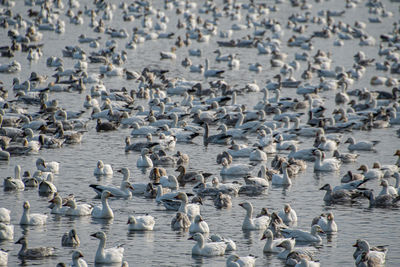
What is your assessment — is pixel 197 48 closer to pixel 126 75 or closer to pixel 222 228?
pixel 126 75

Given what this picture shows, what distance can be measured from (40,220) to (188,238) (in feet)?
12.3

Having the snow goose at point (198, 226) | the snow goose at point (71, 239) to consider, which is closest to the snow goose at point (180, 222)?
the snow goose at point (198, 226)

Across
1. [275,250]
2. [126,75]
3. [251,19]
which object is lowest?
[275,250]

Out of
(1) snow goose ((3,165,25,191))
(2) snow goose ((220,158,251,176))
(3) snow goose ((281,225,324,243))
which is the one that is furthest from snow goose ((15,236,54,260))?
(2) snow goose ((220,158,251,176))

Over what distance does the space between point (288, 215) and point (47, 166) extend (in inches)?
321

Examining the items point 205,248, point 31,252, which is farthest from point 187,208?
point 31,252

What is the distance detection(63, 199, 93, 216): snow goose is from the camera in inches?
828

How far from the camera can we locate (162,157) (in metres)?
28.0

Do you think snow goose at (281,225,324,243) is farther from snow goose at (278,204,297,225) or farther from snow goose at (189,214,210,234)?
snow goose at (189,214,210,234)

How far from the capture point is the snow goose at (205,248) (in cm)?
1825

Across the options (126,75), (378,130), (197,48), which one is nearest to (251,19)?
(197,48)

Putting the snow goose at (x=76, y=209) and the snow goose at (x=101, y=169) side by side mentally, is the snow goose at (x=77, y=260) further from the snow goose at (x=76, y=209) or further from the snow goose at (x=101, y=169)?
the snow goose at (x=101, y=169)

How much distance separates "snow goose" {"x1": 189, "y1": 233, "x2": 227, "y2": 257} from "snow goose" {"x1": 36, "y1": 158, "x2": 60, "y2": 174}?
26.9ft

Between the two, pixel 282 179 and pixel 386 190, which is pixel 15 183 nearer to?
pixel 282 179
